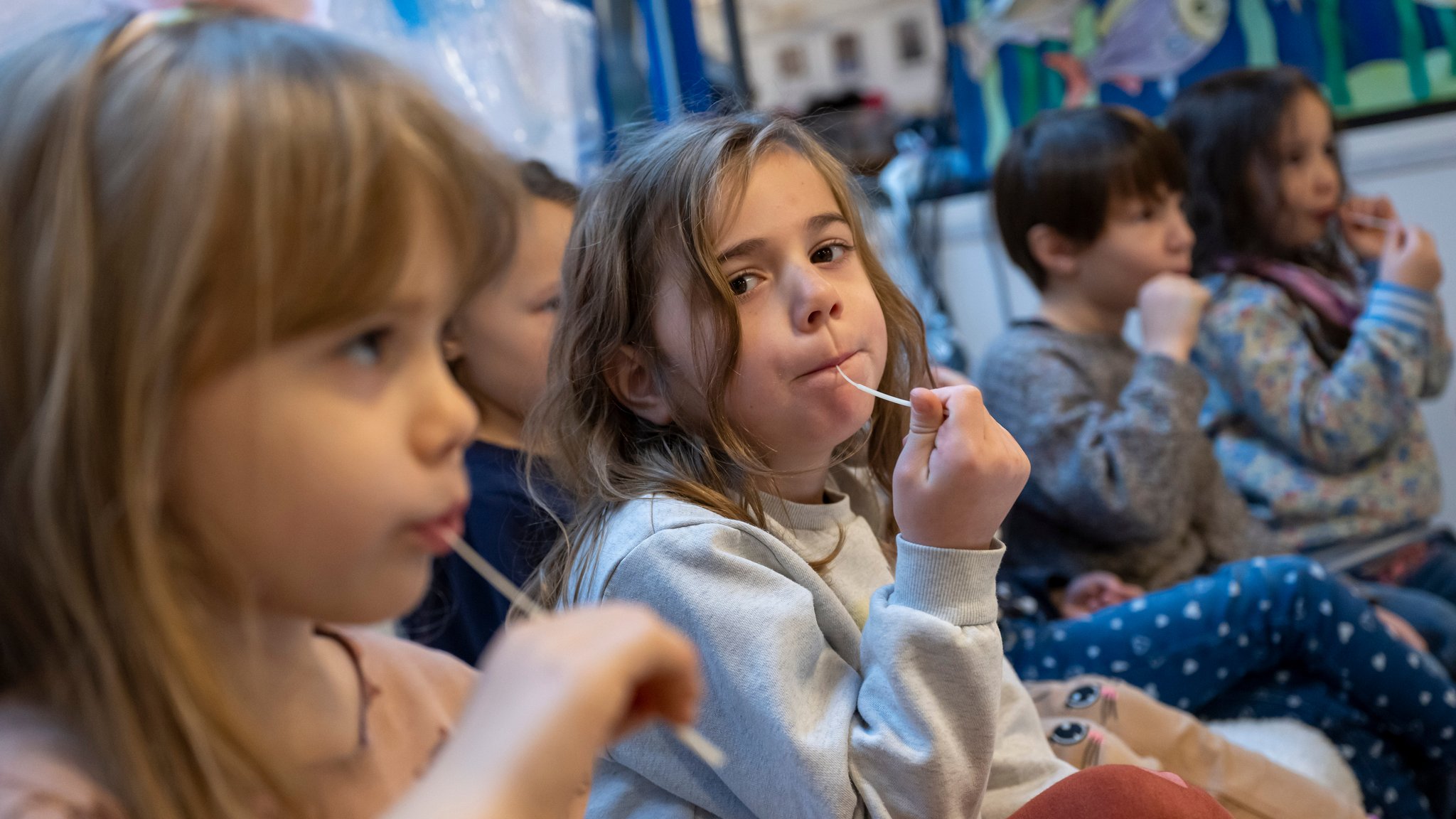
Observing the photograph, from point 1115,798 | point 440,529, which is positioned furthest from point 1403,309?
point 440,529

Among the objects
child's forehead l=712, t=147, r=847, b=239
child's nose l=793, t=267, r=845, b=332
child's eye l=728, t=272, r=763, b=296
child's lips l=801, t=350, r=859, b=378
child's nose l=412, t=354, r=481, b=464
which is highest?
child's nose l=412, t=354, r=481, b=464

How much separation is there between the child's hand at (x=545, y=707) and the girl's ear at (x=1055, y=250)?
46.6 inches

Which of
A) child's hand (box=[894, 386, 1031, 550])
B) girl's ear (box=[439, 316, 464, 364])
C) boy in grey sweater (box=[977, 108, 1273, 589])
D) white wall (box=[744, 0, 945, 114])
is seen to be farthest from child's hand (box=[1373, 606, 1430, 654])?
white wall (box=[744, 0, 945, 114])

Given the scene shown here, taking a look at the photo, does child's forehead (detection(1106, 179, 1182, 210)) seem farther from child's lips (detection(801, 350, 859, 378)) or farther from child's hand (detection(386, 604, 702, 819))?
child's hand (detection(386, 604, 702, 819))

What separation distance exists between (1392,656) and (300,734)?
1.06m

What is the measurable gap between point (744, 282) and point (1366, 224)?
1.24 metres

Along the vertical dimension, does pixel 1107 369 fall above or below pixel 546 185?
below

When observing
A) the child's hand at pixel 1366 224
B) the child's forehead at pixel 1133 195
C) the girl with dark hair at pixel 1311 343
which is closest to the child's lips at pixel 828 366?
the child's forehead at pixel 1133 195

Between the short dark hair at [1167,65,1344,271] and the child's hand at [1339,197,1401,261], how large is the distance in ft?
0.16

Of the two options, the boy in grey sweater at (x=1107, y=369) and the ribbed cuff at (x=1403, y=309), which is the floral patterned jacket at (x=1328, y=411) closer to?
the ribbed cuff at (x=1403, y=309)

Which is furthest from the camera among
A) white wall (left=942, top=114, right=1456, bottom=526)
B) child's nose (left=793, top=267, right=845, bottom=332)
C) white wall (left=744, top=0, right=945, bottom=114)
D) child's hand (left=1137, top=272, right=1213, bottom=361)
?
white wall (left=744, top=0, right=945, bottom=114)

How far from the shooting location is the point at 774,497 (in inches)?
34.4

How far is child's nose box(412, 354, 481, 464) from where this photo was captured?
47cm

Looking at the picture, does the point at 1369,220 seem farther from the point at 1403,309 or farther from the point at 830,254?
the point at 830,254
